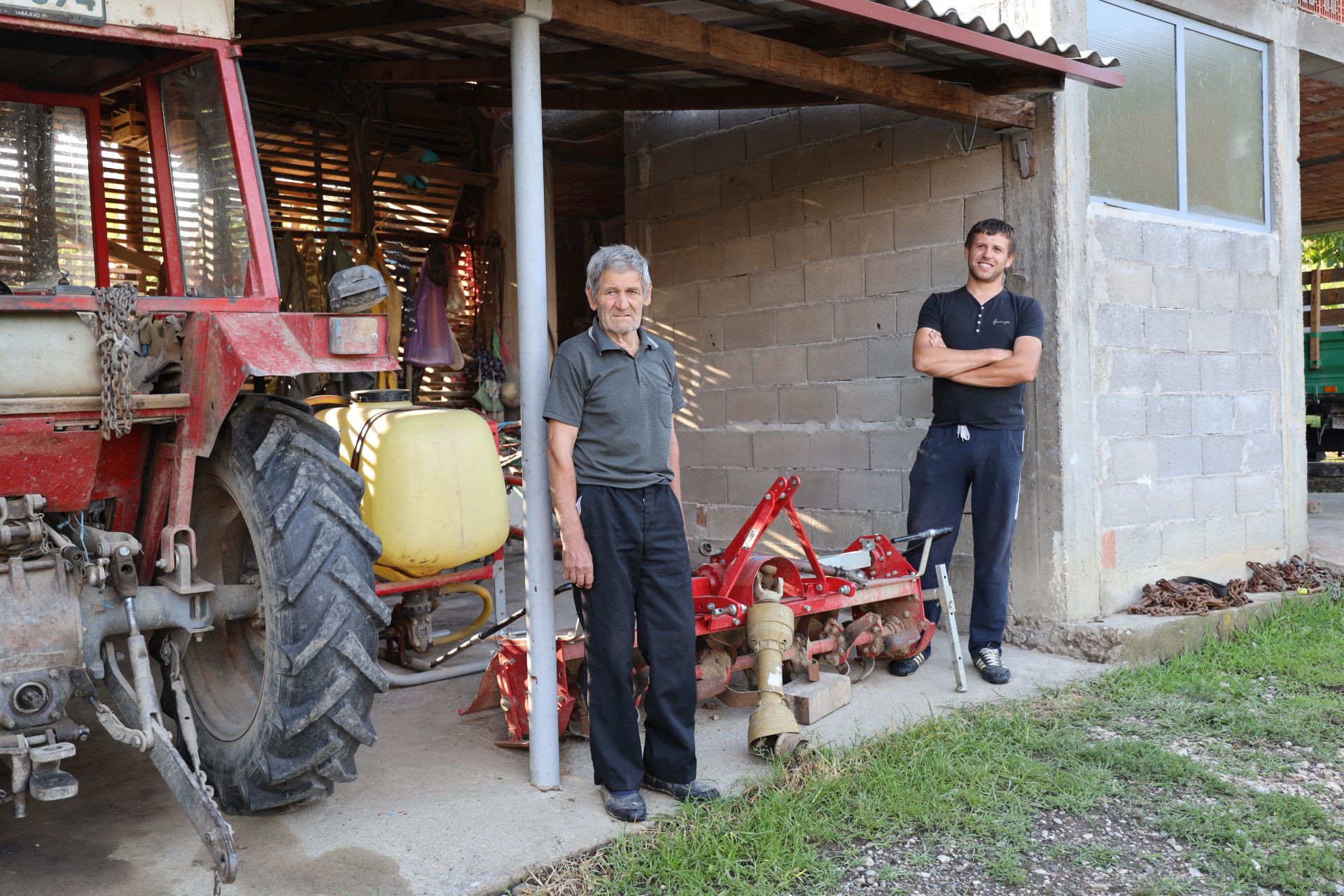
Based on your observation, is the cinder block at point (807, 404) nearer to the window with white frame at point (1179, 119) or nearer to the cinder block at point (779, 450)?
the cinder block at point (779, 450)

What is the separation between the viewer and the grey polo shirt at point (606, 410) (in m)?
3.55

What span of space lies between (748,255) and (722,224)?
33 centimetres

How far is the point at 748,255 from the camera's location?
7070 mm

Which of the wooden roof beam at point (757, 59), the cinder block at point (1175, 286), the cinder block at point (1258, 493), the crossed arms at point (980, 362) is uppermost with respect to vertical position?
the wooden roof beam at point (757, 59)

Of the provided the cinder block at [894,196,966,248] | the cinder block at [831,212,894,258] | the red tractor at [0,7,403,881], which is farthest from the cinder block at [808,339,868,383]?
the red tractor at [0,7,403,881]

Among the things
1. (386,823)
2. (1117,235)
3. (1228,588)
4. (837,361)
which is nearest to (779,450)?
(837,361)

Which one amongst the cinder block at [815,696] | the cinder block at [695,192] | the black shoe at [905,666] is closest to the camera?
the cinder block at [815,696]

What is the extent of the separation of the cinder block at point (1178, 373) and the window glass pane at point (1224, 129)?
3.06 feet

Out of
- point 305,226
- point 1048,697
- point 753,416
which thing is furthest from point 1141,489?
point 305,226

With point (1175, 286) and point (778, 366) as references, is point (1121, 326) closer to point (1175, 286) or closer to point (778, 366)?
point (1175, 286)

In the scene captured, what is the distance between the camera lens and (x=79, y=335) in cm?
298

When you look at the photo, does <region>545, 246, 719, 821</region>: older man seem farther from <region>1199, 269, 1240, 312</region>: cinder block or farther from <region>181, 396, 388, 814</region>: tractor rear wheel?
<region>1199, 269, 1240, 312</region>: cinder block

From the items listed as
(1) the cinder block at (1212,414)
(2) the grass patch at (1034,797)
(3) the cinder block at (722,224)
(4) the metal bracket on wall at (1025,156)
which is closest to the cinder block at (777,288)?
(3) the cinder block at (722,224)

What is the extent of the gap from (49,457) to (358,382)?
4.05 m
